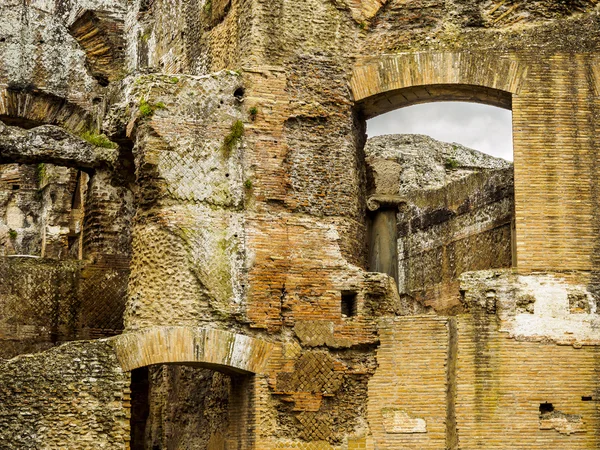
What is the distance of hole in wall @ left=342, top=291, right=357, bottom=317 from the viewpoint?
15.2 meters

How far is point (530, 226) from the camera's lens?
14.9 m

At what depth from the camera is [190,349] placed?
14250mm

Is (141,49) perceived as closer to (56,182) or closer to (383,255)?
(56,182)

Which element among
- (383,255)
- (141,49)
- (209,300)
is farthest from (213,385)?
(141,49)

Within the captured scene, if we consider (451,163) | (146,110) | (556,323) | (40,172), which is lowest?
(556,323)

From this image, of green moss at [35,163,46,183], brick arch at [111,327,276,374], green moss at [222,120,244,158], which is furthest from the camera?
green moss at [35,163,46,183]

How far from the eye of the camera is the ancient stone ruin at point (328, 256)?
14344 millimetres

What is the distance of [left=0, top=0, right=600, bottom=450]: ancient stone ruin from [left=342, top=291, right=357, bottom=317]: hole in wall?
26 millimetres

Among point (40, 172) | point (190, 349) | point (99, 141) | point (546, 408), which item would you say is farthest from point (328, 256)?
point (40, 172)

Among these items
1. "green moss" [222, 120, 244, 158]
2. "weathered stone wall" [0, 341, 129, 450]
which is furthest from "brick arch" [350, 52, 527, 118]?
"weathered stone wall" [0, 341, 129, 450]

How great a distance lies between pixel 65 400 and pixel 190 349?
1.43 meters

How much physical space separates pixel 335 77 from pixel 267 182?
5.20ft

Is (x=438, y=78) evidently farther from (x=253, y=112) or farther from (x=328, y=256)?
(x=328, y=256)

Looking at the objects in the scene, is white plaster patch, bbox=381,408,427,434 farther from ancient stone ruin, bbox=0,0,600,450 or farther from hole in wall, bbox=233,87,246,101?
hole in wall, bbox=233,87,246,101
